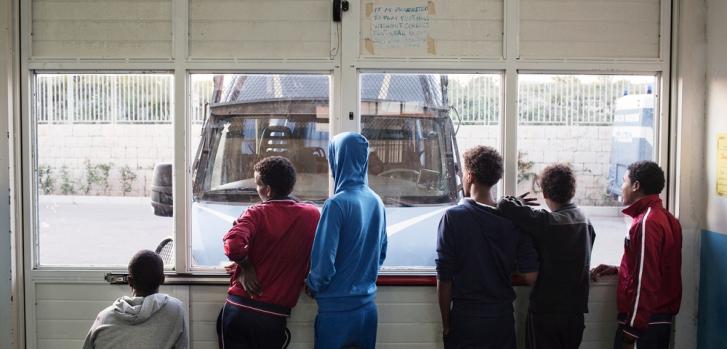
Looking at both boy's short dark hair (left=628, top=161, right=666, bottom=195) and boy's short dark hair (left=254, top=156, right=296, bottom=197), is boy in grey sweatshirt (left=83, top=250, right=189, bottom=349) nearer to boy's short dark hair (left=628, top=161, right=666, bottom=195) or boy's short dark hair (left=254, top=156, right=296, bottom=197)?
boy's short dark hair (left=254, top=156, right=296, bottom=197)

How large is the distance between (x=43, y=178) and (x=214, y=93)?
44.2 inches

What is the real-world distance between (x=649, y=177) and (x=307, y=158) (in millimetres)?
1872

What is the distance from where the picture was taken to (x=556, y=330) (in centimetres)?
349

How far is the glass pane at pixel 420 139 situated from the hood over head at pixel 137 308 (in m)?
1.36

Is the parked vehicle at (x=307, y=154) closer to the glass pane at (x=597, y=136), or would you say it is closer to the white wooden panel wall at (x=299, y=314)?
the white wooden panel wall at (x=299, y=314)

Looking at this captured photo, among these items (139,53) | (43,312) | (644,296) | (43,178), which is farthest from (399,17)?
(43,312)

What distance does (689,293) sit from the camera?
3990 mm

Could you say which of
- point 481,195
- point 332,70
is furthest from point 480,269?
point 332,70

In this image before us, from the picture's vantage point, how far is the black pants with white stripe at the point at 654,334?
3.60 meters

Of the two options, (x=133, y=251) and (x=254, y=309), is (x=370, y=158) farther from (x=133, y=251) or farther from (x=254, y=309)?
(x=133, y=251)

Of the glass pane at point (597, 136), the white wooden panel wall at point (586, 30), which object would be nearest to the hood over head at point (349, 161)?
the glass pane at point (597, 136)

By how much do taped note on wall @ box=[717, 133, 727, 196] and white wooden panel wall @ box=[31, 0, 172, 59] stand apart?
3107 millimetres

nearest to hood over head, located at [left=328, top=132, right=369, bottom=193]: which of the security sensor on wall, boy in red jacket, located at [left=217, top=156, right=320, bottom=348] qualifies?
boy in red jacket, located at [left=217, top=156, right=320, bottom=348]

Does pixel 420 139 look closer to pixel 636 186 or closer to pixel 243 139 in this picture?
pixel 243 139
